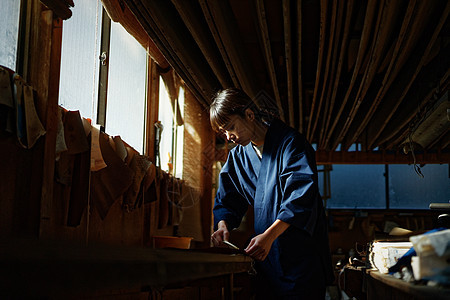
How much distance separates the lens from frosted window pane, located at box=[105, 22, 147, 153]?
4062 millimetres

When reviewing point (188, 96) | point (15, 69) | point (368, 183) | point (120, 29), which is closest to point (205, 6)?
point (120, 29)

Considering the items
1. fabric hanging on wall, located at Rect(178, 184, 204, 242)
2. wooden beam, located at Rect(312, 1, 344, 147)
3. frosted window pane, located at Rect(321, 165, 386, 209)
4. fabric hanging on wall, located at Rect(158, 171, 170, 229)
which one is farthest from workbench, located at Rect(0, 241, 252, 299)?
frosted window pane, located at Rect(321, 165, 386, 209)

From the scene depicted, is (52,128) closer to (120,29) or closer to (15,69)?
(15,69)

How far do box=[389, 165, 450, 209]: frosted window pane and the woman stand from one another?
29.3 feet

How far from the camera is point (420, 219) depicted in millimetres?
10305

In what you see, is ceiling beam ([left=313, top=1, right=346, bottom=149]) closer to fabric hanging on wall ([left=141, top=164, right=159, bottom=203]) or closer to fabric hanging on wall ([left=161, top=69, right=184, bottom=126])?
fabric hanging on wall ([left=161, top=69, right=184, bottom=126])

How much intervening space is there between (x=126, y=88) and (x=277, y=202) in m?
2.52

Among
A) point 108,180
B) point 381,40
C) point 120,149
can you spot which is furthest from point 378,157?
point 108,180

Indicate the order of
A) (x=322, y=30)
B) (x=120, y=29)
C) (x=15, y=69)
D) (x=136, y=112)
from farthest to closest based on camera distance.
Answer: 1. (x=136, y=112)
2. (x=120, y=29)
3. (x=322, y=30)
4. (x=15, y=69)

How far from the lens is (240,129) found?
8.33ft

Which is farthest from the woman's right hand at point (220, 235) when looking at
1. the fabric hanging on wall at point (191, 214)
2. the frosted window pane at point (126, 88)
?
the fabric hanging on wall at point (191, 214)

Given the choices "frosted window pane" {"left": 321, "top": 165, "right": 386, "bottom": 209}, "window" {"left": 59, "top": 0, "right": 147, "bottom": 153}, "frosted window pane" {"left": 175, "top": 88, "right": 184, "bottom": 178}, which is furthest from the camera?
"frosted window pane" {"left": 321, "top": 165, "right": 386, "bottom": 209}

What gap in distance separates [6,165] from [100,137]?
3.35 feet

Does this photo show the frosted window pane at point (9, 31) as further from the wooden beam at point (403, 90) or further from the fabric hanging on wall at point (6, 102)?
the wooden beam at point (403, 90)
